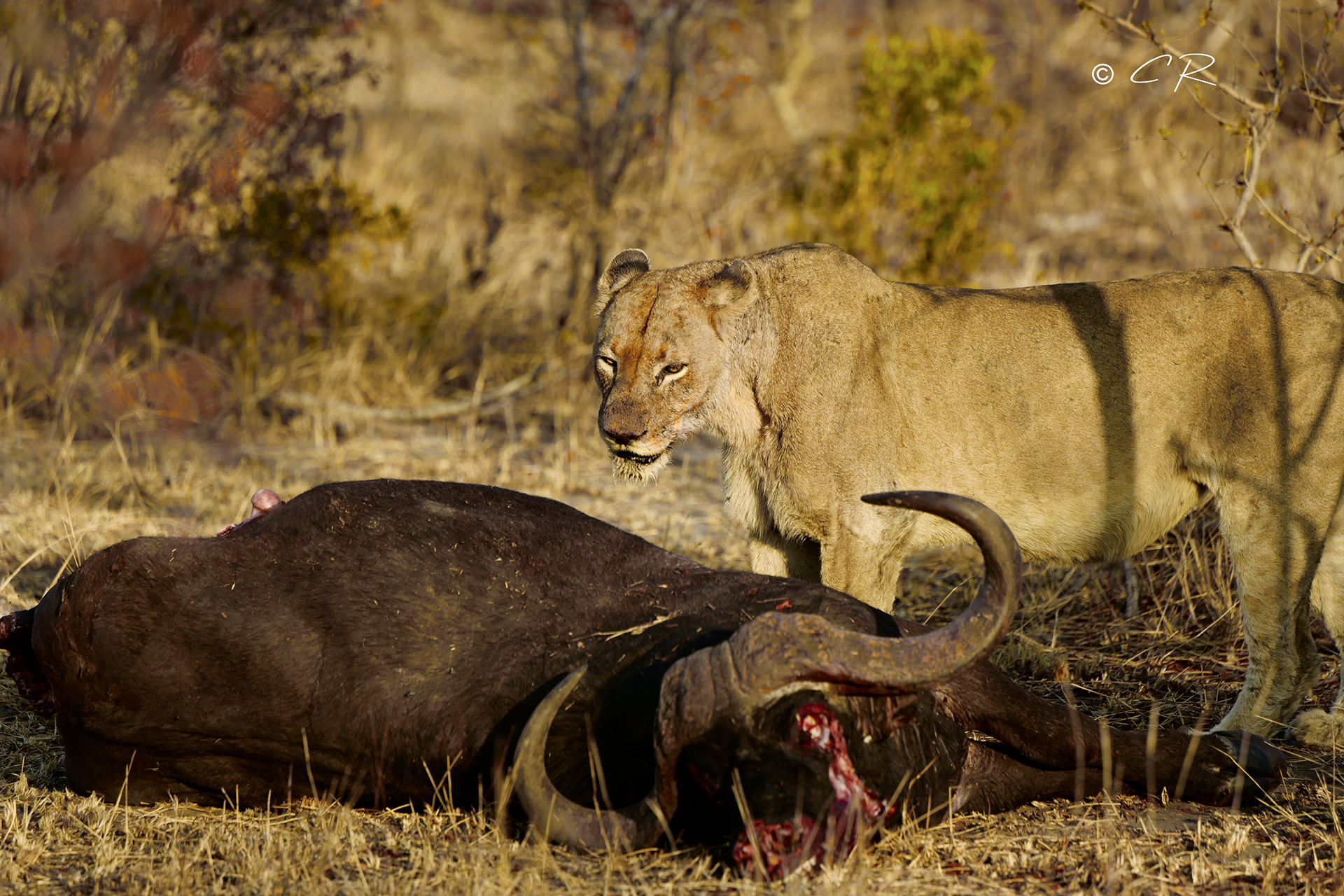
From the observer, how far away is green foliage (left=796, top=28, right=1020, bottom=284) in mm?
8734

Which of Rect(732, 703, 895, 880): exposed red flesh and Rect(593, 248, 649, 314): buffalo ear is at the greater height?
Rect(593, 248, 649, 314): buffalo ear

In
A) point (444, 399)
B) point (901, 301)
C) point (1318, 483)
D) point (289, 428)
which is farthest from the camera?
point (444, 399)

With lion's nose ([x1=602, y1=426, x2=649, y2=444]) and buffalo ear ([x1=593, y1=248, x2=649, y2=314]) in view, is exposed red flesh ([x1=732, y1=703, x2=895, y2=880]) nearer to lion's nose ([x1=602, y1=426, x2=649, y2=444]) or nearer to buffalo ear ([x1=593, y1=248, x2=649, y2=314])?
lion's nose ([x1=602, y1=426, x2=649, y2=444])

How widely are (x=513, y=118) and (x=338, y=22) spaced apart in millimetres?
7561

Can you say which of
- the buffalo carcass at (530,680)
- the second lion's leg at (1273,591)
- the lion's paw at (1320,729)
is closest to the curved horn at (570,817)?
the buffalo carcass at (530,680)

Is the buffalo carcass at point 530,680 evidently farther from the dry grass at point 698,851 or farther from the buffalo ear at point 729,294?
the buffalo ear at point 729,294

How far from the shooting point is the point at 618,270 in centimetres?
470

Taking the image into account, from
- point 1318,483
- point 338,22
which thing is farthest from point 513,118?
point 1318,483

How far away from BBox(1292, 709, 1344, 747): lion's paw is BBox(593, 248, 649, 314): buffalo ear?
274cm

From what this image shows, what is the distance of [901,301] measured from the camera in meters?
4.57

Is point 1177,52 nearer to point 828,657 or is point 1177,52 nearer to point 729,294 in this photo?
point 729,294

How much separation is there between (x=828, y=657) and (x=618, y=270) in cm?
225

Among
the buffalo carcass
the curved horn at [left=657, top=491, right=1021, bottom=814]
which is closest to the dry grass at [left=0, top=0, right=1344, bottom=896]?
the buffalo carcass

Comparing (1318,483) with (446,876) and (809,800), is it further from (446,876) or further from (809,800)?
(446,876)
